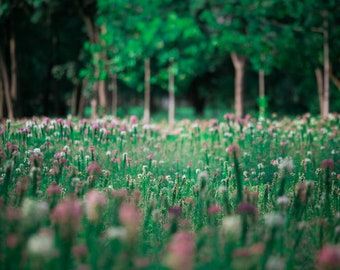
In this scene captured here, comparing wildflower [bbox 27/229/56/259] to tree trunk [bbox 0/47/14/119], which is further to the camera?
tree trunk [bbox 0/47/14/119]

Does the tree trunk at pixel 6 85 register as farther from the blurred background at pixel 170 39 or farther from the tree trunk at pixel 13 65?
the tree trunk at pixel 13 65

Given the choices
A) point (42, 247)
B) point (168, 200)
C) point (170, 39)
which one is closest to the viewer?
point (42, 247)

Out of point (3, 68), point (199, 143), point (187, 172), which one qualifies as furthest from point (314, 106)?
point (187, 172)

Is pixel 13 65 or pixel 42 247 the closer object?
pixel 42 247

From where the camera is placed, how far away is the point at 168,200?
5324 millimetres

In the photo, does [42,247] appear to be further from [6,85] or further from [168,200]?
[6,85]

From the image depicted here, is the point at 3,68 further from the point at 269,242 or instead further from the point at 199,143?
the point at 269,242

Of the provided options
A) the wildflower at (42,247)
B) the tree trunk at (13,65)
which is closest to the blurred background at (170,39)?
the tree trunk at (13,65)

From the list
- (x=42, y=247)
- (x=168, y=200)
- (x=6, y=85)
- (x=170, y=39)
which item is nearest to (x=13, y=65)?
(x=6, y=85)

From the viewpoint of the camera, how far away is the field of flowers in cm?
269

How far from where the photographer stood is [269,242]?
3010 millimetres

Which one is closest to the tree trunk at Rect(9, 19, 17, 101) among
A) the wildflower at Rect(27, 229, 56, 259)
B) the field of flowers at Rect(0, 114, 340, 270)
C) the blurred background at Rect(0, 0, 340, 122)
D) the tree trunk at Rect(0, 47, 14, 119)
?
the blurred background at Rect(0, 0, 340, 122)

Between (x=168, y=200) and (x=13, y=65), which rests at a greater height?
(x=13, y=65)

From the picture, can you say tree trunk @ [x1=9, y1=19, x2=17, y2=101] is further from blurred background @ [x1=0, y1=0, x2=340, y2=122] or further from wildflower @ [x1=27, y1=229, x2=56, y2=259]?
wildflower @ [x1=27, y1=229, x2=56, y2=259]
